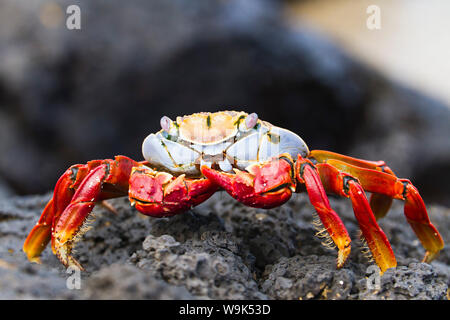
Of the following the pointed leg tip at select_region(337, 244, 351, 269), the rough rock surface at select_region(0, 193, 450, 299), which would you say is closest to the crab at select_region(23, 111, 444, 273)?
the pointed leg tip at select_region(337, 244, 351, 269)

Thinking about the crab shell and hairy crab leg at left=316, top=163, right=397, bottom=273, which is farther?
the crab shell

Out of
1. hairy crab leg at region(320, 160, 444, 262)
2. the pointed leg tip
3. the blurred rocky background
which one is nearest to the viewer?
the pointed leg tip

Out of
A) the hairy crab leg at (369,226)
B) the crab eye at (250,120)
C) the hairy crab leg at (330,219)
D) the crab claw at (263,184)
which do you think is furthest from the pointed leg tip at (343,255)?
the crab eye at (250,120)

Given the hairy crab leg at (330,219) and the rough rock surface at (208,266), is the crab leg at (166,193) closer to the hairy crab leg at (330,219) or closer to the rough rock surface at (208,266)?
the rough rock surface at (208,266)

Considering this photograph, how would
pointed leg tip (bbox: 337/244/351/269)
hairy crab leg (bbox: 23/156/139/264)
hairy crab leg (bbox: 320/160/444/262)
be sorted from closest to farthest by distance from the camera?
1. pointed leg tip (bbox: 337/244/351/269)
2. hairy crab leg (bbox: 23/156/139/264)
3. hairy crab leg (bbox: 320/160/444/262)

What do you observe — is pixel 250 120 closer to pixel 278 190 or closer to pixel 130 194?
pixel 278 190

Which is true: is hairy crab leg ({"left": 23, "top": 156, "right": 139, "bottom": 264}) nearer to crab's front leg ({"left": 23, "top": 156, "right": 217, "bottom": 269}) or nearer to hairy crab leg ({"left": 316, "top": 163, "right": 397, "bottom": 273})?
crab's front leg ({"left": 23, "top": 156, "right": 217, "bottom": 269})

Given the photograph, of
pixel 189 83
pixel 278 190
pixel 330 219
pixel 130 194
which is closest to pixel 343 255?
pixel 330 219

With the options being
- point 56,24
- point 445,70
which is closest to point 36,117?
point 56,24
